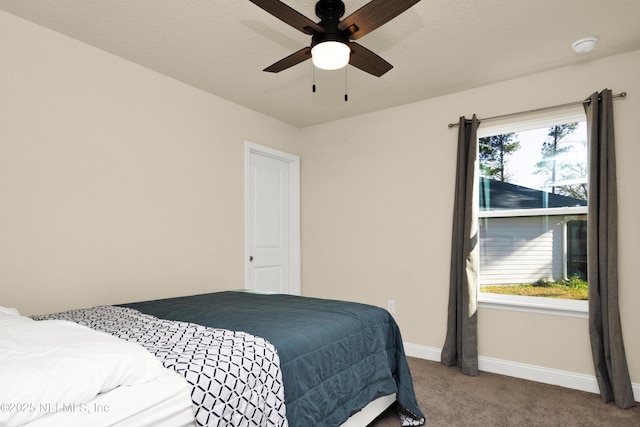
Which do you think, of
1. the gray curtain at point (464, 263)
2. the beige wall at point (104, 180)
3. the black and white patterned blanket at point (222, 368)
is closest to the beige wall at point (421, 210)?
the gray curtain at point (464, 263)

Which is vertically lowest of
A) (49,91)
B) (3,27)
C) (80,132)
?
(80,132)

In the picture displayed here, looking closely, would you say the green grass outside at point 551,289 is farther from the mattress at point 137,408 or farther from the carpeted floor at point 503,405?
the mattress at point 137,408

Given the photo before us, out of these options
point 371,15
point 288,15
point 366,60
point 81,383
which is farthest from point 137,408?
point 366,60

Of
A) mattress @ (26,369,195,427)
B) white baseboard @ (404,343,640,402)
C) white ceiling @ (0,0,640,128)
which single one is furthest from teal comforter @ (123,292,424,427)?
white ceiling @ (0,0,640,128)

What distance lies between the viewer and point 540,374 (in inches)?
122

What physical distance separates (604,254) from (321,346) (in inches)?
87.5

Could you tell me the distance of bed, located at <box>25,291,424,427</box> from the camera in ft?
4.79

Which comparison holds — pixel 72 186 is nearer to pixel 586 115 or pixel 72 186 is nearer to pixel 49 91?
pixel 49 91

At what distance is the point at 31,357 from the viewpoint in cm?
111

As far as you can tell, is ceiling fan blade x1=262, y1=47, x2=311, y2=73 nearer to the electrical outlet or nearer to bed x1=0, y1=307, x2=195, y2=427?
bed x1=0, y1=307, x2=195, y2=427

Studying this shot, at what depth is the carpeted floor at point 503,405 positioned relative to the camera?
2.40 meters

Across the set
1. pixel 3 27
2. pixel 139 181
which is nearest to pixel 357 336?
pixel 139 181

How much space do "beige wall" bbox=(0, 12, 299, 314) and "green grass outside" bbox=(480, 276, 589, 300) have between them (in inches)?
97.0

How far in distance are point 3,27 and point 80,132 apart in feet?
2.32
